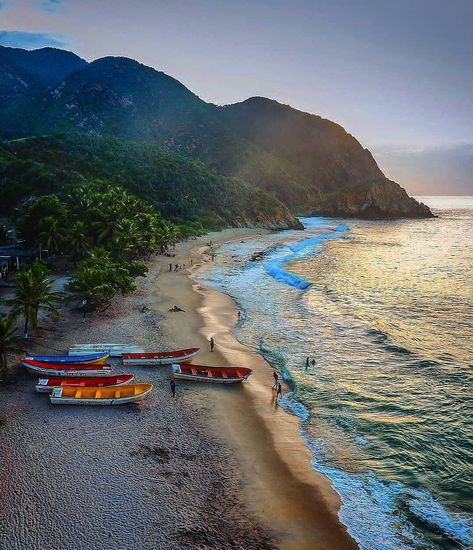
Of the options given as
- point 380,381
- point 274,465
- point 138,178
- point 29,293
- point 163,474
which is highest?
point 138,178

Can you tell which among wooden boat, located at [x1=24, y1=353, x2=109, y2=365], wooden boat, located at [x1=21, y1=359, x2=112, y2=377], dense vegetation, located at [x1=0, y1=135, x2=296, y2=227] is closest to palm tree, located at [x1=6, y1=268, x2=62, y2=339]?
wooden boat, located at [x1=24, y1=353, x2=109, y2=365]

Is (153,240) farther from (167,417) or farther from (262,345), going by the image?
(167,417)

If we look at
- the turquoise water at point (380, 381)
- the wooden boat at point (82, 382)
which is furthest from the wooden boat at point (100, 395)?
the turquoise water at point (380, 381)

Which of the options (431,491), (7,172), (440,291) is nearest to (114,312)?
(431,491)

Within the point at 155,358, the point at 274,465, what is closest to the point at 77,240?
the point at 155,358

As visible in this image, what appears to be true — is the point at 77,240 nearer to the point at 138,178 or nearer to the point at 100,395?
the point at 100,395

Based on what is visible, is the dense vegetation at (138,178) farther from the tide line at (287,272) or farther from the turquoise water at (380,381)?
the turquoise water at (380,381)
